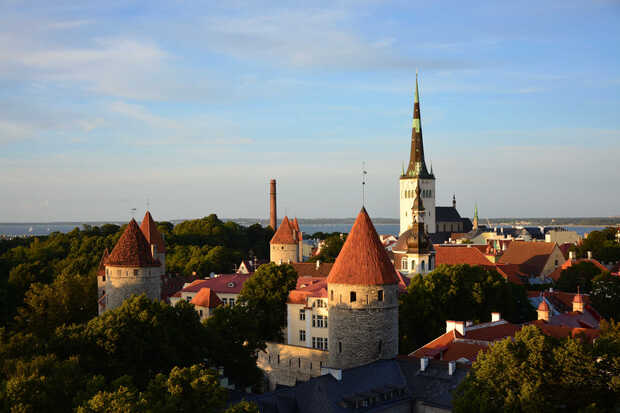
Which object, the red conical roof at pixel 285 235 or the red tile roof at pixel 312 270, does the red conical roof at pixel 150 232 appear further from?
the red conical roof at pixel 285 235

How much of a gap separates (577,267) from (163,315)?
1770 inches

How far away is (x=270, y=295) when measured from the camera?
48531 mm

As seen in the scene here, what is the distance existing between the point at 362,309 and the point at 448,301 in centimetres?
1468

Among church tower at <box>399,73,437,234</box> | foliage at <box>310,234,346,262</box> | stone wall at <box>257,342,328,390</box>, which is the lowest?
stone wall at <box>257,342,328,390</box>

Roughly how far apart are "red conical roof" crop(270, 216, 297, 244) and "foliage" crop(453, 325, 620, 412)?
56993mm

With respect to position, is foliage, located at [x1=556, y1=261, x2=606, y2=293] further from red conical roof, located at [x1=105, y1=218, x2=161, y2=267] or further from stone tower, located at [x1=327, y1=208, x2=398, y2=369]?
red conical roof, located at [x1=105, y1=218, x2=161, y2=267]

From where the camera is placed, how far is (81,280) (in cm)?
5250

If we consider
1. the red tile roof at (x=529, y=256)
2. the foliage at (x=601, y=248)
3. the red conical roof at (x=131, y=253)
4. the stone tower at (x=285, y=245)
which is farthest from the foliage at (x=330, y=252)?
the red conical roof at (x=131, y=253)

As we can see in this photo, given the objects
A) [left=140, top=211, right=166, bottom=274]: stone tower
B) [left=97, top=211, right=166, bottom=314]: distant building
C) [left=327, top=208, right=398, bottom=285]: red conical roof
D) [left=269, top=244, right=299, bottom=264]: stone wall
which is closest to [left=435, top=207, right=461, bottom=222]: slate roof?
[left=269, top=244, right=299, bottom=264]: stone wall

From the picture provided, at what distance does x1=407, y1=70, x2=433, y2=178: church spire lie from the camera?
126 m

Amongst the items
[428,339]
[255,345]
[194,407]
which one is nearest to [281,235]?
[428,339]

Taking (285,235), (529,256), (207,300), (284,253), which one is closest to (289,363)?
(207,300)

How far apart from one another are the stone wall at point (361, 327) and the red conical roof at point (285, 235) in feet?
153

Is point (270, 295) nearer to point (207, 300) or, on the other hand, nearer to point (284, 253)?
point (207, 300)
